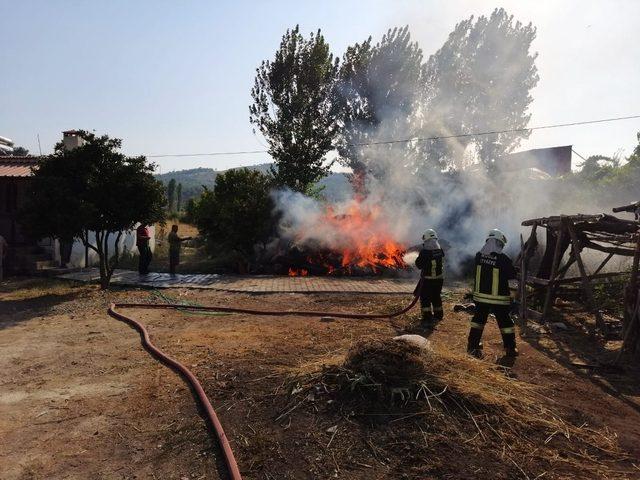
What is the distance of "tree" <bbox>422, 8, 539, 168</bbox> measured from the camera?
25750mm

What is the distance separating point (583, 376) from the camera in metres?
5.93

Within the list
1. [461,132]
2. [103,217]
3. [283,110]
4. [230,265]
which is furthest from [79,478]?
[461,132]

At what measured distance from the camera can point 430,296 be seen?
28.3ft

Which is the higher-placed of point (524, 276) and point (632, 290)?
point (632, 290)

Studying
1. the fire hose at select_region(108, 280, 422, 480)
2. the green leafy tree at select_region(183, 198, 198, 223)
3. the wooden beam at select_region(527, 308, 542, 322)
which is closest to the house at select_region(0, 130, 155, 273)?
the green leafy tree at select_region(183, 198, 198, 223)

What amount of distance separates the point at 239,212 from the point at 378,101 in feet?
40.7

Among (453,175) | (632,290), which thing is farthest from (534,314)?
(453,175)

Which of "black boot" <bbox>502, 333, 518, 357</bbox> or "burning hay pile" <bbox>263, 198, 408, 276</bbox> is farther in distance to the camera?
"burning hay pile" <bbox>263, 198, 408, 276</bbox>

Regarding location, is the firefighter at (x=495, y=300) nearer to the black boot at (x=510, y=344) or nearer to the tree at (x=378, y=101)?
the black boot at (x=510, y=344)

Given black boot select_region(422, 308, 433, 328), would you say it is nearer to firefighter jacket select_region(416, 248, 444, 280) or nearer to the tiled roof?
firefighter jacket select_region(416, 248, 444, 280)

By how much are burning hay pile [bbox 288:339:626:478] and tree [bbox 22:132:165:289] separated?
27.9 feet

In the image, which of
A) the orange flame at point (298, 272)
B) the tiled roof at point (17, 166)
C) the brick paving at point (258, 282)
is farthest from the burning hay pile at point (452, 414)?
the tiled roof at point (17, 166)

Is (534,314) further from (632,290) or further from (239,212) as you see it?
(239,212)

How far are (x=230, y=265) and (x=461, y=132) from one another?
55.0 feet
